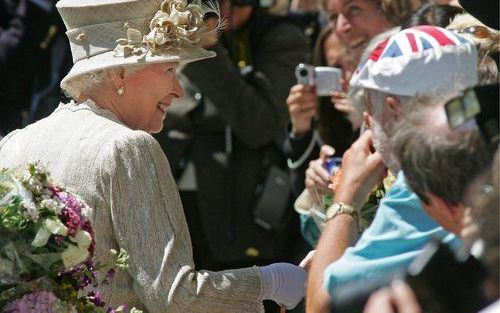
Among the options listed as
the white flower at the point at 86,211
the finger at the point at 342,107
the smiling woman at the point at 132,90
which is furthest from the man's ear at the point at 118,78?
the finger at the point at 342,107

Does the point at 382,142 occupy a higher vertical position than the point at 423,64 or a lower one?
lower

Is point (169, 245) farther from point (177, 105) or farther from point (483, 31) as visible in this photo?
point (177, 105)

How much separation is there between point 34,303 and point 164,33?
0.97 metres

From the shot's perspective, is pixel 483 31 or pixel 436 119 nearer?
pixel 436 119

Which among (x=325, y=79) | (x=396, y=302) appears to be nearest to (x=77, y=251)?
(x=396, y=302)

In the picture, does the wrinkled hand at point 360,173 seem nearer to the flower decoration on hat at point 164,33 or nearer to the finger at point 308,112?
the flower decoration on hat at point 164,33

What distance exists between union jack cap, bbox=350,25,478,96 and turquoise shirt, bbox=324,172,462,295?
0.33 m

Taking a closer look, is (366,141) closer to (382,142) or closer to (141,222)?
(382,142)

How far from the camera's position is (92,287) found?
3.58 metres

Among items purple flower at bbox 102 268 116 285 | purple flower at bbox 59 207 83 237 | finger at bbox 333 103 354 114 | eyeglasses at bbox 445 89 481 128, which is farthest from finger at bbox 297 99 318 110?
eyeglasses at bbox 445 89 481 128

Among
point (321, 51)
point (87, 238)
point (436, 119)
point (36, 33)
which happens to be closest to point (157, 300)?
point (87, 238)

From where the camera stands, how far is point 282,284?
3.70 meters

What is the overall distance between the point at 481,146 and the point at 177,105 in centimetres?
431

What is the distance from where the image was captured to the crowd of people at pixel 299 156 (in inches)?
102
